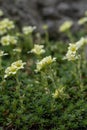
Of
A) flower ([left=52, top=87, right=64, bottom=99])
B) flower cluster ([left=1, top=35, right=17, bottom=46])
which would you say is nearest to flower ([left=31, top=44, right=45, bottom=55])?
flower ([left=52, top=87, right=64, bottom=99])

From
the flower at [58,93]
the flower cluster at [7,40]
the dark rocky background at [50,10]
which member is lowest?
the flower at [58,93]

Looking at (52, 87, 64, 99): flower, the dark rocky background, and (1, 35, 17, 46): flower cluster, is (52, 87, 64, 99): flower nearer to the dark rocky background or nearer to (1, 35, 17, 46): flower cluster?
(1, 35, 17, 46): flower cluster

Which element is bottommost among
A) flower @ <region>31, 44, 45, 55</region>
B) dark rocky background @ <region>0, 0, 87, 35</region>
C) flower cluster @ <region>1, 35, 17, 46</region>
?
flower @ <region>31, 44, 45, 55</region>

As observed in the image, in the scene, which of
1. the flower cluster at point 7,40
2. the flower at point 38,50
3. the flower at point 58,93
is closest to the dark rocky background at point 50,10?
the flower cluster at point 7,40

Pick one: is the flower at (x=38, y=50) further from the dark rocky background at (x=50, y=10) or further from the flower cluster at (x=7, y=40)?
the dark rocky background at (x=50, y=10)

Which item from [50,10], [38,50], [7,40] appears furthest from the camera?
[50,10]

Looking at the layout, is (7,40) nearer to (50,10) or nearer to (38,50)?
(38,50)

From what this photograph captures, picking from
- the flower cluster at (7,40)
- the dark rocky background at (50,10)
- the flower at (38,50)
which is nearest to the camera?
the flower at (38,50)

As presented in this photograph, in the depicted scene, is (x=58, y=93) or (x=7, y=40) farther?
(x=7, y=40)

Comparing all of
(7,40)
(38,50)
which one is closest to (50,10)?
(7,40)
